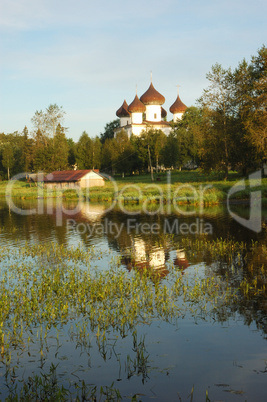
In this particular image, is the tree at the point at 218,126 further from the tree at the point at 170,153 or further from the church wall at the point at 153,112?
the church wall at the point at 153,112

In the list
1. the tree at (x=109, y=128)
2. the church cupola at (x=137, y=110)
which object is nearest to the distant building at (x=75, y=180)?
the church cupola at (x=137, y=110)

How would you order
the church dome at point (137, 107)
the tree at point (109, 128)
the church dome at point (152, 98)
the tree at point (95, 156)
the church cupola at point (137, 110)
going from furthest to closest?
the tree at point (109, 128) < the church dome at point (152, 98) < the church cupola at point (137, 110) < the church dome at point (137, 107) < the tree at point (95, 156)

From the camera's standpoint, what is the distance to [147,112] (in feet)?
355

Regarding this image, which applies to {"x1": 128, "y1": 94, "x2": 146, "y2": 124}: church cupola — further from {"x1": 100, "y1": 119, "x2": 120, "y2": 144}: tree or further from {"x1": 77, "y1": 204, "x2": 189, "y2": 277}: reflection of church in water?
{"x1": 77, "y1": 204, "x2": 189, "y2": 277}: reflection of church in water

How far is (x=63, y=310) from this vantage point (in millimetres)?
10852

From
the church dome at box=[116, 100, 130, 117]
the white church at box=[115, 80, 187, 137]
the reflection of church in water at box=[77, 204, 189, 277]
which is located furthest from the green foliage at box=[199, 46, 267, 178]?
the church dome at box=[116, 100, 130, 117]

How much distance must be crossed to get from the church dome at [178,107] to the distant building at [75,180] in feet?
140

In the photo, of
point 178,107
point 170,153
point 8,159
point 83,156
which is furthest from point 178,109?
point 8,159

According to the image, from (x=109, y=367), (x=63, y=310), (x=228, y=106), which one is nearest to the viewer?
(x=109, y=367)

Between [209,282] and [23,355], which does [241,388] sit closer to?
[23,355]

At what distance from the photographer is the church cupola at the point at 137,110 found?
341 ft

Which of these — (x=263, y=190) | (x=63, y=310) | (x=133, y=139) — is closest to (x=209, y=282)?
(x=63, y=310)

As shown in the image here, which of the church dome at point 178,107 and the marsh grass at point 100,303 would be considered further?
the church dome at point 178,107

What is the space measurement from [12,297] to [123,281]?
133 inches
